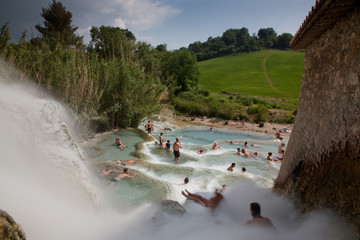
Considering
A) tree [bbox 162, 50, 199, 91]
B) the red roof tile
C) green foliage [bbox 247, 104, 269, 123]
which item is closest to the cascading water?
the red roof tile

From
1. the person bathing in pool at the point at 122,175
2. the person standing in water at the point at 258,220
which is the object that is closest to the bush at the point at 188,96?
the person bathing in pool at the point at 122,175

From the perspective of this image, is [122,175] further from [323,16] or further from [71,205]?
[323,16]

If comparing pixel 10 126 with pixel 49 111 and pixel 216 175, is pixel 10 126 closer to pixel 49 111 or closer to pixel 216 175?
pixel 49 111

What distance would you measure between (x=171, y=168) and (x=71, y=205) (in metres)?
4.76

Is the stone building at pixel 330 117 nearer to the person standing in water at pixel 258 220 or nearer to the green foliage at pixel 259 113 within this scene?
the person standing in water at pixel 258 220

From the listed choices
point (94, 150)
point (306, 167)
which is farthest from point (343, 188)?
point (94, 150)

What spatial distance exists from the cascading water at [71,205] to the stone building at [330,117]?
449 millimetres

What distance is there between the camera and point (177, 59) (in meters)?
36.0

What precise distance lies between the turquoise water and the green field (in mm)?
27021

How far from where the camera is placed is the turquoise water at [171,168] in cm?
691

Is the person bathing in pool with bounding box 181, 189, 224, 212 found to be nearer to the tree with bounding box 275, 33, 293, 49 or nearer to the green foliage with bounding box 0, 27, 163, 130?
the green foliage with bounding box 0, 27, 163, 130

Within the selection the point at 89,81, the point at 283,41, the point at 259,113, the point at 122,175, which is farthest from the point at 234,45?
the point at 122,175

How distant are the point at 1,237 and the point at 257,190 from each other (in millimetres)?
6496

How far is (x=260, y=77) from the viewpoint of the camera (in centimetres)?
5181
